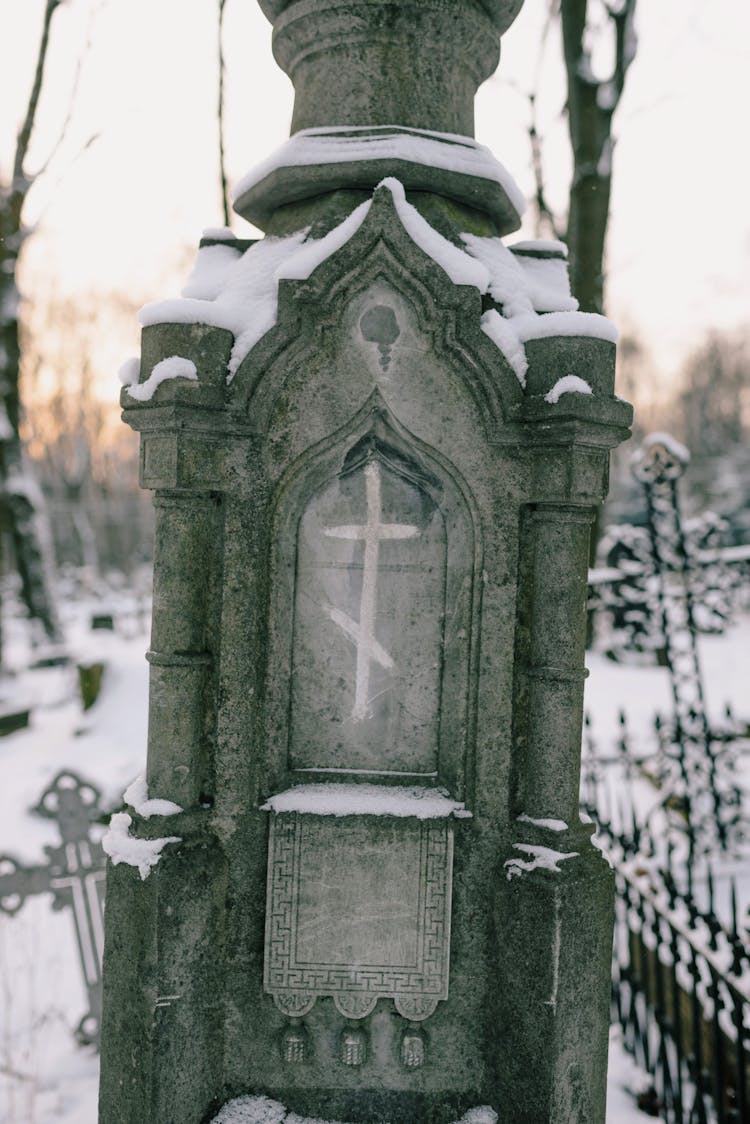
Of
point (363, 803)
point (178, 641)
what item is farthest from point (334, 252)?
point (363, 803)

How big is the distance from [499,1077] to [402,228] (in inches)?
114

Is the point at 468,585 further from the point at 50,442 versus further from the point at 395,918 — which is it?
the point at 50,442

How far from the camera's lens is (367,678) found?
291 cm

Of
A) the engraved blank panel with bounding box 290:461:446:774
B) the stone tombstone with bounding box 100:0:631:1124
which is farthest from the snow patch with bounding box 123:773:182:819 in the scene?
the engraved blank panel with bounding box 290:461:446:774

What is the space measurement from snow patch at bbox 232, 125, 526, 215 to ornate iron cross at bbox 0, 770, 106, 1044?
365 centimetres

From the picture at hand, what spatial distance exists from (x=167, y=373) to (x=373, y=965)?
7.03 ft

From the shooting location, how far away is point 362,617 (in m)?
2.90

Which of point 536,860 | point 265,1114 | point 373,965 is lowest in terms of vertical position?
point 265,1114

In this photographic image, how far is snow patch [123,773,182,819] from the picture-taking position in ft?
8.99

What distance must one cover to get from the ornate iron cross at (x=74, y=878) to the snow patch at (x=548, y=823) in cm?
293

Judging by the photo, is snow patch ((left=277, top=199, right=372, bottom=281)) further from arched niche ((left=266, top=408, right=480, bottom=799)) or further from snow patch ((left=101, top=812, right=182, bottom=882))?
snow patch ((left=101, top=812, right=182, bottom=882))

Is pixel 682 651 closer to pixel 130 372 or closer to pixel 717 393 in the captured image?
pixel 130 372

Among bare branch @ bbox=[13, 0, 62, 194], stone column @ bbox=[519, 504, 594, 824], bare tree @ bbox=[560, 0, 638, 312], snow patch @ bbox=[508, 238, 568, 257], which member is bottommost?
stone column @ bbox=[519, 504, 594, 824]

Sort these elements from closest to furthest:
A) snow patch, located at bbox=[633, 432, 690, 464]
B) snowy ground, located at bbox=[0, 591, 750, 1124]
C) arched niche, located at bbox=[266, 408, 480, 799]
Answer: arched niche, located at bbox=[266, 408, 480, 799] → snowy ground, located at bbox=[0, 591, 750, 1124] → snow patch, located at bbox=[633, 432, 690, 464]
